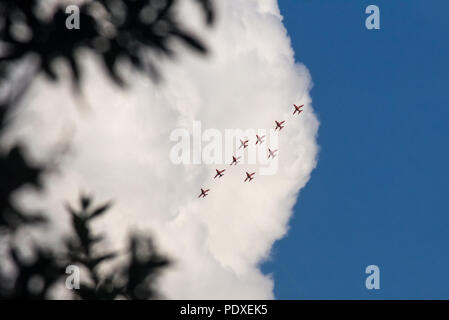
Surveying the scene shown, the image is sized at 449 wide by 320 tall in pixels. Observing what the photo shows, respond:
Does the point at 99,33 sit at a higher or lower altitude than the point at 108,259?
higher

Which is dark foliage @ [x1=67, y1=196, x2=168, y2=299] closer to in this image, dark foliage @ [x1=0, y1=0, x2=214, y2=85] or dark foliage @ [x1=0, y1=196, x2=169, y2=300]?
dark foliage @ [x1=0, y1=196, x2=169, y2=300]

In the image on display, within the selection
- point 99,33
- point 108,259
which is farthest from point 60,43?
point 108,259

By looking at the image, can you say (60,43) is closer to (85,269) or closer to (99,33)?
(99,33)

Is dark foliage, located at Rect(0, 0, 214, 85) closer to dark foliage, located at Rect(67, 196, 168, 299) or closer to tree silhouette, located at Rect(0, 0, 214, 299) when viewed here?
tree silhouette, located at Rect(0, 0, 214, 299)

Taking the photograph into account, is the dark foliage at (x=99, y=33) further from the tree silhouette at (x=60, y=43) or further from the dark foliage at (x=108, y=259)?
the dark foliage at (x=108, y=259)

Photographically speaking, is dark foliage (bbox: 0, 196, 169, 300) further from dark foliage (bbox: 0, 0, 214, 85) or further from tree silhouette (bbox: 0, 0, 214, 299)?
dark foliage (bbox: 0, 0, 214, 85)

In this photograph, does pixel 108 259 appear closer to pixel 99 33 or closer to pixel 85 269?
pixel 85 269

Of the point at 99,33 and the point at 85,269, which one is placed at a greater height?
the point at 99,33

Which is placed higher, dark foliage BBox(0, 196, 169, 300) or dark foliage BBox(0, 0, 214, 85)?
dark foliage BBox(0, 0, 214, 85)

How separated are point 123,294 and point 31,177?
1.29m

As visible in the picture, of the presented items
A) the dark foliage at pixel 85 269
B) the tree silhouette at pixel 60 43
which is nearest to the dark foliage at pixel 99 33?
the tree silhouette at pixel 60 43

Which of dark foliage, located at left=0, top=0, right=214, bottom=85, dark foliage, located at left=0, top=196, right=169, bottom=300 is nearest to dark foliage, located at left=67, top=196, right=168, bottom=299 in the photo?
dark foliage, located at left=0, top=196, right=169, bottom=300

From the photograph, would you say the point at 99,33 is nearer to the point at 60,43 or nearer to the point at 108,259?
the point at 60,43

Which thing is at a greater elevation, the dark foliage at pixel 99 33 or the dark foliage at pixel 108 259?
the dark foliage at pixel 99 33
